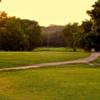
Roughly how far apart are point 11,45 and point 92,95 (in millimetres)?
73138

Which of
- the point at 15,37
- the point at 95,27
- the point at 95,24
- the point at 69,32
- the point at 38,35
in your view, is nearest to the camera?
the point at 95,27

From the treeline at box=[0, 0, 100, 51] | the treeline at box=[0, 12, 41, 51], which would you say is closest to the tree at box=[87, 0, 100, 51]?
the treeline at box=[0, 0, 100, 51]

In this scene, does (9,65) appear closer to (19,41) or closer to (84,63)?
(84,63)

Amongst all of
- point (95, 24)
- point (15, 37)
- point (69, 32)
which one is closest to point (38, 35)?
point (69, 32)

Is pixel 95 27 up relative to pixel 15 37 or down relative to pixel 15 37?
up

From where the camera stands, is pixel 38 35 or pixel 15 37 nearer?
pixel 15 37

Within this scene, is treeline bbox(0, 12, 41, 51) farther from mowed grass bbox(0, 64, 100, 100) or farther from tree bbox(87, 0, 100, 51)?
mowed grass bbox(0, 64, 100, 100)

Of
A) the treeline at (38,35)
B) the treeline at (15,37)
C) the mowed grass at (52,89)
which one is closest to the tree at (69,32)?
the treeline at (38,35)

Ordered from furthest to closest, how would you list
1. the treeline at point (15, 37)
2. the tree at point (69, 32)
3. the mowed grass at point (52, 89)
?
the tree at point (69, 32) < the treeline at point (15, 37) < the mowed grass at point (52, 89)

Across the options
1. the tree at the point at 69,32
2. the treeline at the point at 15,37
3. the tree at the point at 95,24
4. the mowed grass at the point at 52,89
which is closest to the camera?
the mowed grass at the point at 52,89

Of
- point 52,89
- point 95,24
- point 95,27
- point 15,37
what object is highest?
point 95,24

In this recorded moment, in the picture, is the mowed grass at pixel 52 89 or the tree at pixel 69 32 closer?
the mowed grass at pixel 52 89

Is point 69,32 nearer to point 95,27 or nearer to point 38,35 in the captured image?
point 38,35

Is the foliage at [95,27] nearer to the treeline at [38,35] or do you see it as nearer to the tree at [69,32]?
the treeline at [38,35]
